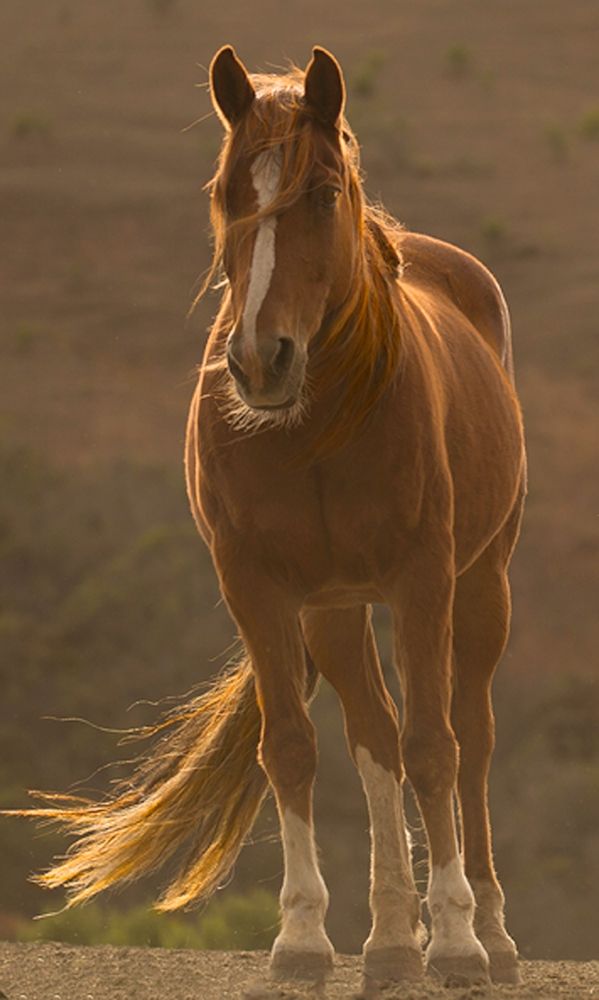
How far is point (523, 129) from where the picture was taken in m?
41.0

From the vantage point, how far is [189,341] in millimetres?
32656

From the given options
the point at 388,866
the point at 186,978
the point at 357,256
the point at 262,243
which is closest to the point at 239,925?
the point at 186,978

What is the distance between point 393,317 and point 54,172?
34.5 metres

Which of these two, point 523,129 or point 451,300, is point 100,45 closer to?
point 523,129

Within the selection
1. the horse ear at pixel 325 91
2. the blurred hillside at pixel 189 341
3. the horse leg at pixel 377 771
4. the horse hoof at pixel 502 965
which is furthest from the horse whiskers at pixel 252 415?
the blurred hillside at pixel 189 341

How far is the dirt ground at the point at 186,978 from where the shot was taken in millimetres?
5418

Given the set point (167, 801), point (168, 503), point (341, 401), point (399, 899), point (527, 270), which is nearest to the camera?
point (341, 401)

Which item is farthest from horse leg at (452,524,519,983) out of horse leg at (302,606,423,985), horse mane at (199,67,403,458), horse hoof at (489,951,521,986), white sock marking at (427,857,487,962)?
horse mane at (199,67,403,458)

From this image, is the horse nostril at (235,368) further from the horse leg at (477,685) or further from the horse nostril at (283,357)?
the horse leg at (477,685)

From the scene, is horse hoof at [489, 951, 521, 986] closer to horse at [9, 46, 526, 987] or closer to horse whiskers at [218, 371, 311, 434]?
horse at [9, 46, 526, 987]

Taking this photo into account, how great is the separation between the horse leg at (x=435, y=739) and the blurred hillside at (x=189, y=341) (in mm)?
4002

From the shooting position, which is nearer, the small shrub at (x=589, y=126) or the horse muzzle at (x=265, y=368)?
the horse muzzle at (x=265, y=368)

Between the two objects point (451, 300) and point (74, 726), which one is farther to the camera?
point (74, 726)

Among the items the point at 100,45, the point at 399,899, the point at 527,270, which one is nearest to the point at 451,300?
the point at 399,899
